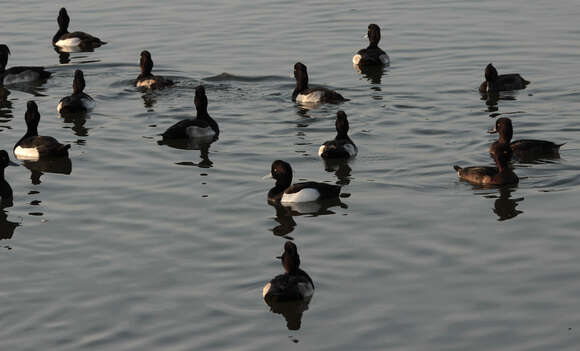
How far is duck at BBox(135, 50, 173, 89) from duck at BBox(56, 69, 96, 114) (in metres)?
1.60

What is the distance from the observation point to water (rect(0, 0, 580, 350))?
1432cm

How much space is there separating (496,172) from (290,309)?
6.33 meters

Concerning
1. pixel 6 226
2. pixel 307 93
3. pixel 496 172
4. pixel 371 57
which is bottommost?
pixel 6 226

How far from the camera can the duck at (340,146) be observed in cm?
2152

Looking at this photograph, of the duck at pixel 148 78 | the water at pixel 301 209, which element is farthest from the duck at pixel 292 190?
the duck at pixel 148 78

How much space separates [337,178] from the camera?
2081 cm

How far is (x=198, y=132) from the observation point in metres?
23.7

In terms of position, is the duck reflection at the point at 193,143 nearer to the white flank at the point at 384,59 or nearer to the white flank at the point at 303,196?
the white flank at the point at 303,196

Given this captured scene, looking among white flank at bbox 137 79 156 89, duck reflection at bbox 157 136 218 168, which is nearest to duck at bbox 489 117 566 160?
duck reflection at bbox 157 136 218 168

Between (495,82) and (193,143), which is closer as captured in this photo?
(193,143)

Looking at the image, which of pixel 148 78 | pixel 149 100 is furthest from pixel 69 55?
pixel 149 100

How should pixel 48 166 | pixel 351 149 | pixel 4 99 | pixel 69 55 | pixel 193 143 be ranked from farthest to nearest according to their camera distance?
1. pixel 69 55
2. pixel 4 99
3. pixel 193 143
4. pixel 48 166
5. pixel 351 149

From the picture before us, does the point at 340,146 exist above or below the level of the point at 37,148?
above

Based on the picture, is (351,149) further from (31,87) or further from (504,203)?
(31,87)
